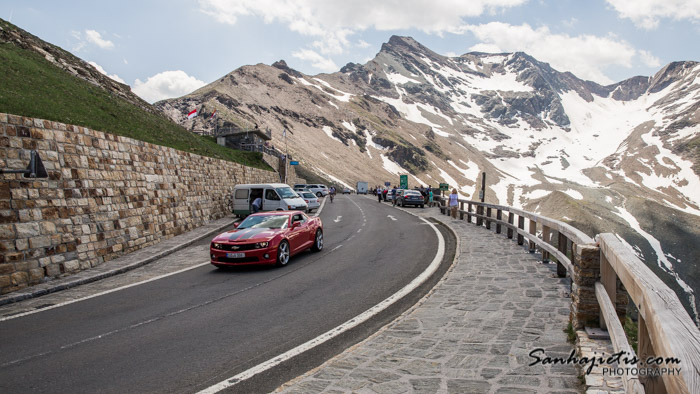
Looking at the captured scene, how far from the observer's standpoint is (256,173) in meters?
36.1

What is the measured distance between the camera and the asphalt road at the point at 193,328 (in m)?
4.48

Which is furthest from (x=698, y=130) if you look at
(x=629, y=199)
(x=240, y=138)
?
(x=240, y=138)

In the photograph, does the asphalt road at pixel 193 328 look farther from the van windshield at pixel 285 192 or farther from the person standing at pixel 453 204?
the person standing at pixel 453 204

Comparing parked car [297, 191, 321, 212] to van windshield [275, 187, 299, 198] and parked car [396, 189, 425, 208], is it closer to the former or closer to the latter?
van windshield [275, 187, 299, 198]

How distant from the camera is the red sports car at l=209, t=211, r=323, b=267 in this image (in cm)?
1038

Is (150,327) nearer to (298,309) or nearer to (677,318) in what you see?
(298,309)

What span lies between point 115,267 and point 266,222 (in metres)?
4.19

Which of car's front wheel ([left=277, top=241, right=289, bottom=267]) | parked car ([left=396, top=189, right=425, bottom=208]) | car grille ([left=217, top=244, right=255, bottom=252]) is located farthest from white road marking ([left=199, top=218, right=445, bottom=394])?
parked car ([left=396, top=189, right=425, bottom=208])

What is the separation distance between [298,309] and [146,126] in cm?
1762

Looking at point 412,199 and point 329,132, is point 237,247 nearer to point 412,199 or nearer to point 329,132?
point 412,199

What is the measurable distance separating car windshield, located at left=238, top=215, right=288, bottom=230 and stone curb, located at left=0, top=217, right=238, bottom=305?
3144 mm

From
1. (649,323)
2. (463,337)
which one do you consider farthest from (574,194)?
(649,323)

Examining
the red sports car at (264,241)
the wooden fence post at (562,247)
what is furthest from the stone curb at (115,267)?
the wooden fence post at (562,247)

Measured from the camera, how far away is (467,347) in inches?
190
